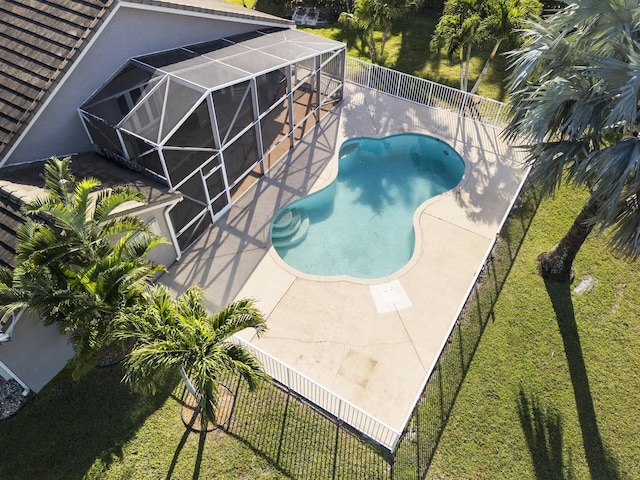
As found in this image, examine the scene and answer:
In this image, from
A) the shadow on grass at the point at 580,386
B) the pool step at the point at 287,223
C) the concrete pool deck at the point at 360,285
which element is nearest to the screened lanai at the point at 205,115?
the concrete pool deck at the point at 360,285

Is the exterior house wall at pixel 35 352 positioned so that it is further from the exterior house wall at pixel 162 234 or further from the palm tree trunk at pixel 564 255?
the palm tree trunk at pixel 564 255

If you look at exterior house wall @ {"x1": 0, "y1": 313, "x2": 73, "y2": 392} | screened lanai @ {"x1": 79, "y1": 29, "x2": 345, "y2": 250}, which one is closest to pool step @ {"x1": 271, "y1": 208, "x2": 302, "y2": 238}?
screened lanai @ {"x1": 79, "y1": 29, "x2": 345, "y2": 250}

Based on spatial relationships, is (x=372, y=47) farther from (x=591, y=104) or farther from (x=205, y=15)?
(x=591, y=104)

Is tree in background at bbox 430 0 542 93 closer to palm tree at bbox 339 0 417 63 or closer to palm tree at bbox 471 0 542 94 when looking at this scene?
palm tree at bbox 471 0 542 94

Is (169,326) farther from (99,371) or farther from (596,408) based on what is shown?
(596,408)

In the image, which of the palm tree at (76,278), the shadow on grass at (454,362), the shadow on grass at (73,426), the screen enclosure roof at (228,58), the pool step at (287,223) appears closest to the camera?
the palm tree at (76,278)

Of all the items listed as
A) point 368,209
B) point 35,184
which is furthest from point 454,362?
point 35,184
